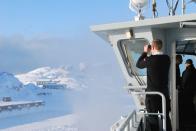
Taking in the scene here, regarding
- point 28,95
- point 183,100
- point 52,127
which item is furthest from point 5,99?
point 183,100

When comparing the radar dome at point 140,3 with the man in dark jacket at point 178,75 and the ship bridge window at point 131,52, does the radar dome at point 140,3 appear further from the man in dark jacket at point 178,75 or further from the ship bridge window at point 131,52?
the man in dark jacket at point 178,75

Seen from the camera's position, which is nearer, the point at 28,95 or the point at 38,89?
the point at 28,95

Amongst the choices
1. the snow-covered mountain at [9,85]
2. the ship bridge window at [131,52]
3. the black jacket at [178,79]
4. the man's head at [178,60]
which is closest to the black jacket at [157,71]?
the ship bridge window at [131,52]

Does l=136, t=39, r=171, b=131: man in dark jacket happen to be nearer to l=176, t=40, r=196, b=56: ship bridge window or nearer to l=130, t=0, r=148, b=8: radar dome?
l=176, t=40, r=196, b=56: ship bridge window

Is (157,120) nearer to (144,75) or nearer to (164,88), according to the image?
(164,88)

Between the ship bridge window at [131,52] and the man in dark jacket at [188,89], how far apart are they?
2.23 ft

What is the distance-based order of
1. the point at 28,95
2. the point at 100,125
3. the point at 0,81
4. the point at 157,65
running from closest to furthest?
the point at 157,65 < the point at 100,125 < the point at 28,95 < the point at 0,81

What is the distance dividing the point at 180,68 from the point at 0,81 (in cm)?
8945

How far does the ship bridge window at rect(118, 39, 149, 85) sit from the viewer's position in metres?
7.16

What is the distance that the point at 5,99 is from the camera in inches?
3472

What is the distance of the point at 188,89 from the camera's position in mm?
7641

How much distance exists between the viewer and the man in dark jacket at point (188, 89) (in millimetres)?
7605

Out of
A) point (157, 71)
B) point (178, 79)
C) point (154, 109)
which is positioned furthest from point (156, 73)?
point (178, 79)

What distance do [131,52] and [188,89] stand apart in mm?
1106
